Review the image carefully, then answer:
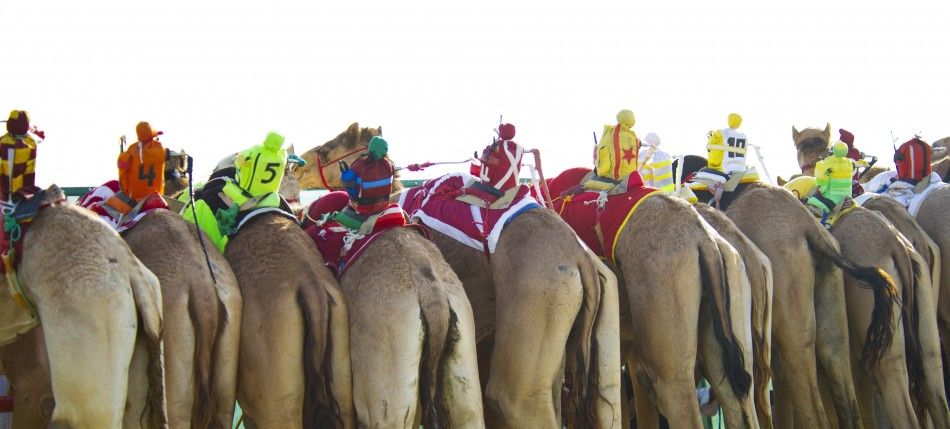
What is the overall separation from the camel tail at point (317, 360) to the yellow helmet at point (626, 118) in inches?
113

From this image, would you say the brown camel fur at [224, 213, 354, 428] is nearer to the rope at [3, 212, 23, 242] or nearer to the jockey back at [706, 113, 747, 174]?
the rope at [3, 212, 23, 242]

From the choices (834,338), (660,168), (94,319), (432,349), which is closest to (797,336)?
(834,338)

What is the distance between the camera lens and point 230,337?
5438 mm

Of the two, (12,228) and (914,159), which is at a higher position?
(914,159)

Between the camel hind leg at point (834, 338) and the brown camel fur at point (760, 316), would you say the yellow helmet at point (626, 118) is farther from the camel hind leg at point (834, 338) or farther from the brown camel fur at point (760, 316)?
the camel hind leg at point (834, 338)

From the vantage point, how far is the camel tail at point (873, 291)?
7.52m

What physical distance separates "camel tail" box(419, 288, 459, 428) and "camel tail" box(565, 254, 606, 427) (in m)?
0.98

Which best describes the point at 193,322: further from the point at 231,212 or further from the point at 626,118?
the point at 626,118

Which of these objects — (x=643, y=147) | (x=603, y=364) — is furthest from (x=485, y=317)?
(x=643, y=147)

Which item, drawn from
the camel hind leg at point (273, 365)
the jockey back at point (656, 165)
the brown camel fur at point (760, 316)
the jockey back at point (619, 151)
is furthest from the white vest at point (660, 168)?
the camel hind leg at point (273, 365)

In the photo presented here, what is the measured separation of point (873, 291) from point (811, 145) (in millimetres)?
3716

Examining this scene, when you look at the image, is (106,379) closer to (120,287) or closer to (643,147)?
(120,287)

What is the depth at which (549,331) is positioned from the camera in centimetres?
605

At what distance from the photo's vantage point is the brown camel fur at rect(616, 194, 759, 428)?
257 inches
